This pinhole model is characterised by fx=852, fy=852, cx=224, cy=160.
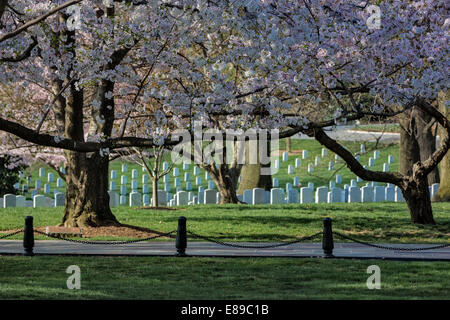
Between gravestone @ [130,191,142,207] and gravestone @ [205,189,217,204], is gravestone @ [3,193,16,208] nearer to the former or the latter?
gravestone @ [130,191,142,207]

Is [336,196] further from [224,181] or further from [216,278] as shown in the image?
[216,278]

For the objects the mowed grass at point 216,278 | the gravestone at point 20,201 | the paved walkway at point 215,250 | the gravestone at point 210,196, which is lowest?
the mowed grass at point 216,278

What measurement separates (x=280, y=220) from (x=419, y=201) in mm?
3891

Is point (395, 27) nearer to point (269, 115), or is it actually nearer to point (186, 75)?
point (269, 115)

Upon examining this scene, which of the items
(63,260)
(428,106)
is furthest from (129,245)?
(428,106)

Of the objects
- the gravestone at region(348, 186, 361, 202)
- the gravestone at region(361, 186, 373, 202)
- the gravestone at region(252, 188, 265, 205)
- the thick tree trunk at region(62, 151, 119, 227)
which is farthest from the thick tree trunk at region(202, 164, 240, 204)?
the thick tree trunk at region(62, 151, 119, 227)

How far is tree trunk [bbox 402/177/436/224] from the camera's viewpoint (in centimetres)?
2292

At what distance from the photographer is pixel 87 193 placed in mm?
22453

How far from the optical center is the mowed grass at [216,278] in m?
13.0

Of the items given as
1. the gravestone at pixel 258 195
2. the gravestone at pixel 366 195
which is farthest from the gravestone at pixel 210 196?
the gravestone at pixel 366 195

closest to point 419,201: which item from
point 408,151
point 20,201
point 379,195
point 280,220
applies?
point 280,220

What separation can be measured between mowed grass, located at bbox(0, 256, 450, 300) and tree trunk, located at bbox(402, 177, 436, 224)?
6751 mm

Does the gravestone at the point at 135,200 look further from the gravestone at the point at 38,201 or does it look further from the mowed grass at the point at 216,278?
the mowed grass at the point at 216,278

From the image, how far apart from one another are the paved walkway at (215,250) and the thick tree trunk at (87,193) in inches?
100
